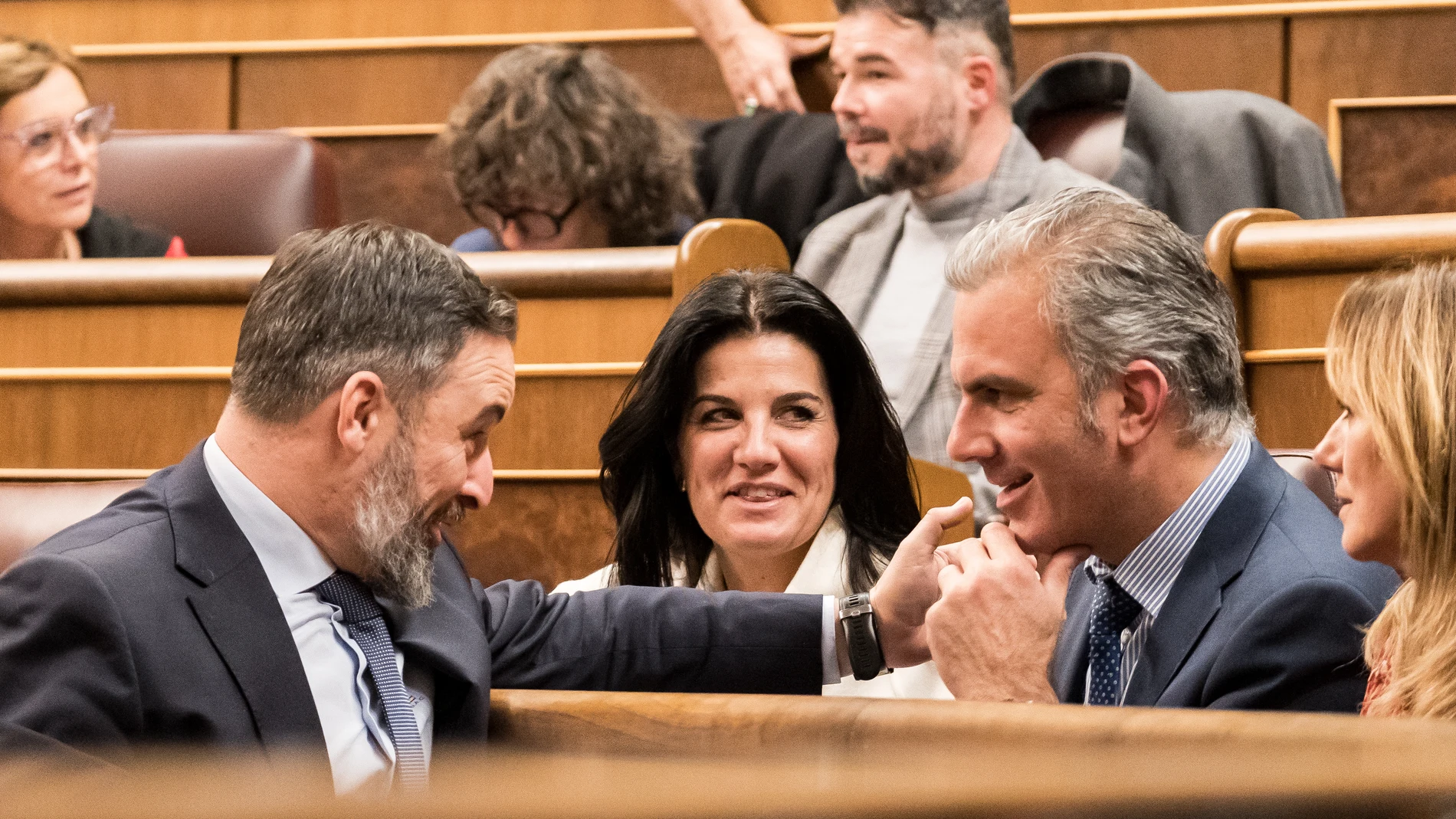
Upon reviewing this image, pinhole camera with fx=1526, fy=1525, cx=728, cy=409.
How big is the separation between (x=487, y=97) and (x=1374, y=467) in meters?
1.30

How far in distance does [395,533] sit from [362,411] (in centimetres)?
7

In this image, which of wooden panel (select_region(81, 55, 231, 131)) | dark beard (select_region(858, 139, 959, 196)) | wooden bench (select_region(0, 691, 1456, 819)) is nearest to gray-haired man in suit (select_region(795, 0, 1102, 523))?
dark beard (select_region(858, 139, 959, 196))

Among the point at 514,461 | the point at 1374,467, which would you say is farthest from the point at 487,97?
the point at 1374,467

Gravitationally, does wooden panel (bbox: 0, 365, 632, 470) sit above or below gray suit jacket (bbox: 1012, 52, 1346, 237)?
below

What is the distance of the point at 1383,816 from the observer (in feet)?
0.61

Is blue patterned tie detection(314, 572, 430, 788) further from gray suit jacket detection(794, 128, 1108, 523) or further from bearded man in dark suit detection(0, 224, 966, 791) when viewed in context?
gray suit jacket detection(794, 128, 1108, 523)

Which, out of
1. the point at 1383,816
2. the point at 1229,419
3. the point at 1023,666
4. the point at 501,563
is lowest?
the point at 501,563

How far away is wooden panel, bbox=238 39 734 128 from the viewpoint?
2.33 metres

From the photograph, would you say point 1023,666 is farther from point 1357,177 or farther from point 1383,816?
point 1357,177

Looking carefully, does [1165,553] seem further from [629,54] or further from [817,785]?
[629,54]

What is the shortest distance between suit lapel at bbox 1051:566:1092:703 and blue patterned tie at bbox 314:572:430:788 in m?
0.38

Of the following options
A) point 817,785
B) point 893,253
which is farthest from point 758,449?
point 817,785

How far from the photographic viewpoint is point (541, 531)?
55.6 inches

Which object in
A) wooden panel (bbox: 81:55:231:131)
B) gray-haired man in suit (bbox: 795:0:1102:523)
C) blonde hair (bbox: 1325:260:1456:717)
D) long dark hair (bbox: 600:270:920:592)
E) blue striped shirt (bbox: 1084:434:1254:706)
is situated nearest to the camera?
blonde hair (bbox: 1325:260:1456:717)
